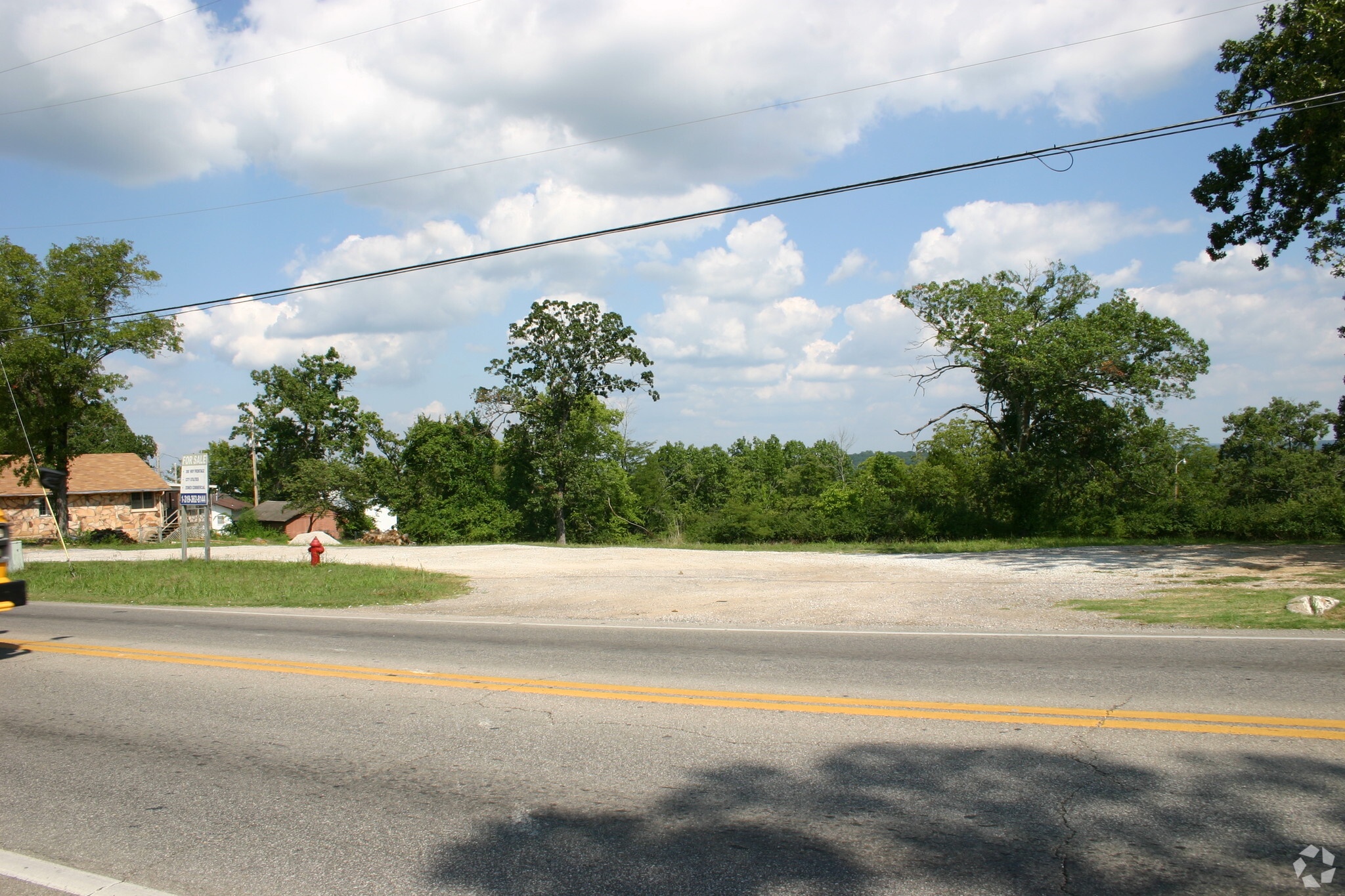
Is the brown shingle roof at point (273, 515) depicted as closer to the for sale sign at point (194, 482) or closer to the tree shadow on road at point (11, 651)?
the for sale sign at point (194, 482)

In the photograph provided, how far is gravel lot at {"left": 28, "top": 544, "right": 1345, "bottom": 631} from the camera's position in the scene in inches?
474

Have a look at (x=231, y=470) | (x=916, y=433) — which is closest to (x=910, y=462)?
(x=916, y=433)

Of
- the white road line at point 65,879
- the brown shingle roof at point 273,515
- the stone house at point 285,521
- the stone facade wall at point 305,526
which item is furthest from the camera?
the brown shingle roof at point 273,515

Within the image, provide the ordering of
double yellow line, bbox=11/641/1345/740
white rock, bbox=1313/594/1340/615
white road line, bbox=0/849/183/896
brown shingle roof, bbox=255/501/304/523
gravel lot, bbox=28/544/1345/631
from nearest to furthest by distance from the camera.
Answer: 1. white road line, bbox=0/849/183/896
2. double yellow line, bbox=11/641/1345/740
3. white rock, bbox=1313/594/1340/615
4. gravel lot, bbox=28/544/1345/631
5. brown shingle roof, bbox=255/501/304/523

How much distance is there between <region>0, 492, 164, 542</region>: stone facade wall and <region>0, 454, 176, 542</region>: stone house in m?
0.04

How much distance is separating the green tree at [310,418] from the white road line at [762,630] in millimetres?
38414

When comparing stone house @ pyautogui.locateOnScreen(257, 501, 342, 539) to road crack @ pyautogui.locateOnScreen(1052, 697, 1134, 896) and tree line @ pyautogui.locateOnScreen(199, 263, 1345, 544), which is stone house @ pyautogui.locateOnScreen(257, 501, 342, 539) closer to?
tree line @ pyautogui.locateOnScreen(199, 263, 1345, 544)

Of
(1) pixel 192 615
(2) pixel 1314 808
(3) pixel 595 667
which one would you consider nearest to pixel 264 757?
(3) pixel 595 667

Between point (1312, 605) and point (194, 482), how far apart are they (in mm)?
22072

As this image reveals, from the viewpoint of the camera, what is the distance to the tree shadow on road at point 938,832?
12.1ft

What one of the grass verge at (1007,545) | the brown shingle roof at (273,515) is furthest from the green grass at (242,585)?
the brown shingle roof at (273,515)

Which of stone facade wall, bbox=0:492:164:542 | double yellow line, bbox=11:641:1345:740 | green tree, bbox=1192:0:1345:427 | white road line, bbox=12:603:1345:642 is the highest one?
green tree, bbox=1192:0:1345:427

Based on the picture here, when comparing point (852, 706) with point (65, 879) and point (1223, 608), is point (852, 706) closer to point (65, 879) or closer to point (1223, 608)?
point (65, 879)

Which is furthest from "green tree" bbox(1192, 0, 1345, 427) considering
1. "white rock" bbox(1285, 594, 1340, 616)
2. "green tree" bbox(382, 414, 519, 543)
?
"green tree" bbox(382, 414, 519, 543)
